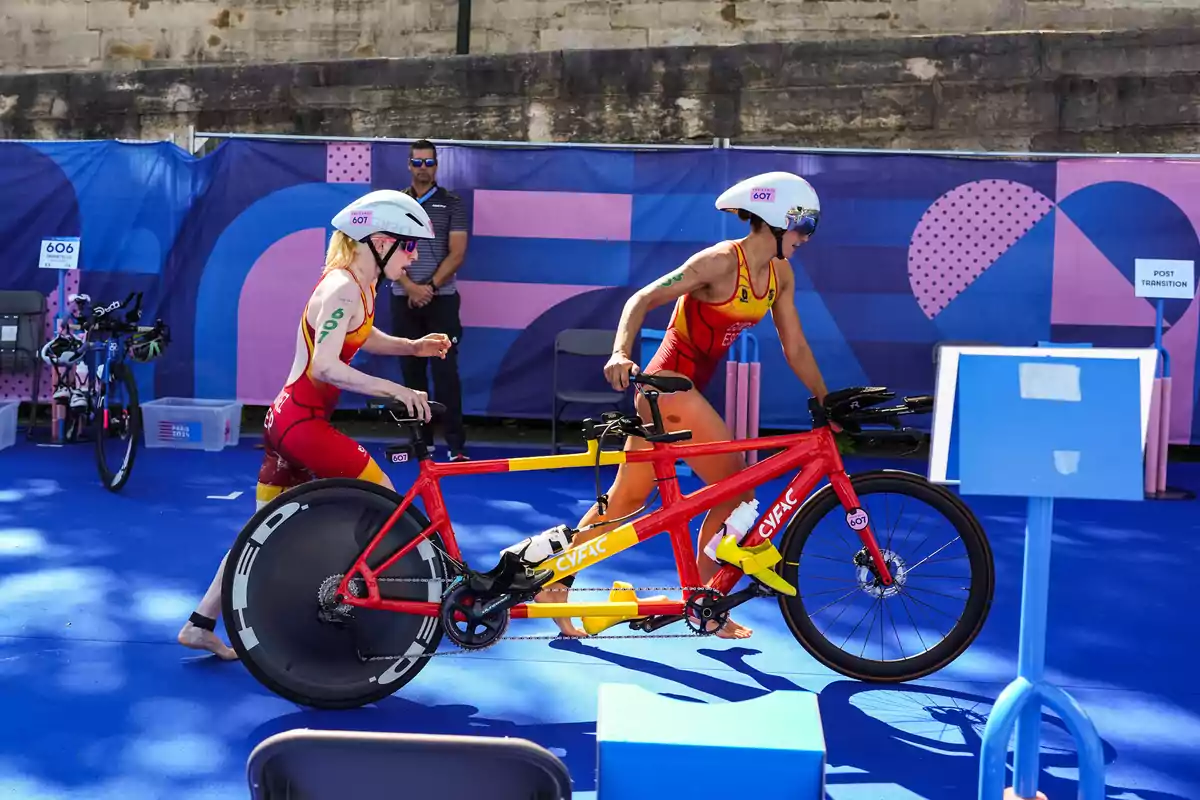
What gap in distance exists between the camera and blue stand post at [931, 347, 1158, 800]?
310 centimetres

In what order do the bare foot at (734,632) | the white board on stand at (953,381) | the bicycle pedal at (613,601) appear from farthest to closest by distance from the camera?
the bare foot at (734,632) < the bicycle pedal at (613,601) < the white board on stand at (953,381)

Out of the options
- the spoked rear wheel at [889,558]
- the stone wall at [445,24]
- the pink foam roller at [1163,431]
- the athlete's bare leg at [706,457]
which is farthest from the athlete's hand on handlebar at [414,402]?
the stone wall at [445,24]

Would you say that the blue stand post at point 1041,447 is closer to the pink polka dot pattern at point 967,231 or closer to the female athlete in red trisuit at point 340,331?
the female athlete in red trisuit at point 340,331

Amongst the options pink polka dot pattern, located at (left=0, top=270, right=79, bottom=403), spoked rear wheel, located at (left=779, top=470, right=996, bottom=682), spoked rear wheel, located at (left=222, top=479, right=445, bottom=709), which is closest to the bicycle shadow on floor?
spoked rear wheel, located at (left=779, top=470, right=996, bottom=682)

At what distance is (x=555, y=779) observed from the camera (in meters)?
2.00

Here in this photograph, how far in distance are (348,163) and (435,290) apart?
1.32 meters

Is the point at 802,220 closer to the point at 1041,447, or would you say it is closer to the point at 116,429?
the point at 1041,447

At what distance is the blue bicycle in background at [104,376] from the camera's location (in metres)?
8.05

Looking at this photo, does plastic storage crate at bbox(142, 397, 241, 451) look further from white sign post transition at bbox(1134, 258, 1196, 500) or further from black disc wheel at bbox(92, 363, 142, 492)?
white sign post transition at bbox(1134, 258, 1196, 500)

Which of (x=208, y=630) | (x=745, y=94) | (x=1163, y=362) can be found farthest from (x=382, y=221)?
(x=745, y=94)

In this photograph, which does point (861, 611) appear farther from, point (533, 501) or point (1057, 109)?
point (1057, 109)

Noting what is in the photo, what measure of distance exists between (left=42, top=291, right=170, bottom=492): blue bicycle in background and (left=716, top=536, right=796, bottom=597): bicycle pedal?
4.59m

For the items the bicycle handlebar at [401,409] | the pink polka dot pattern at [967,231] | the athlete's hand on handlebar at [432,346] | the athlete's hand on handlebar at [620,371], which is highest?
the pink polka dot pattern at [967,231]

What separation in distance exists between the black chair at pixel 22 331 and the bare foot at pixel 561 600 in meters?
5.95
